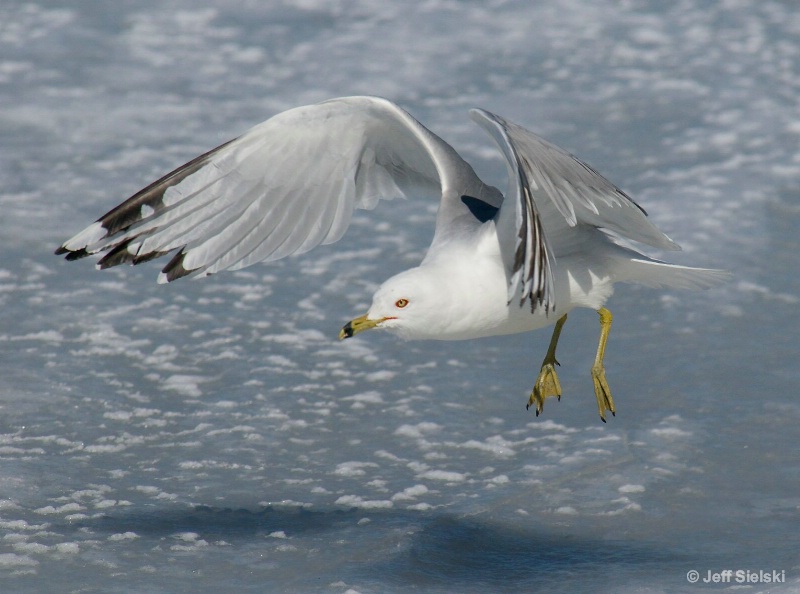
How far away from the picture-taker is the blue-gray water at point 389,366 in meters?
3.83

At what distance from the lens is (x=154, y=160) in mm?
6820

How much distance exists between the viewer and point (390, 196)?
4.71 meters

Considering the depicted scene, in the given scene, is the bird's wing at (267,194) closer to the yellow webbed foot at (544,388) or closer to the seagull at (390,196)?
the seagull at (390,196)

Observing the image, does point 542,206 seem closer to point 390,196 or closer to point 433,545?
point 390,196

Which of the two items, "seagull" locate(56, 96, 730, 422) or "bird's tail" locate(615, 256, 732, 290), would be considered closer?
"seagull" locate(56, 96, 730, 422)

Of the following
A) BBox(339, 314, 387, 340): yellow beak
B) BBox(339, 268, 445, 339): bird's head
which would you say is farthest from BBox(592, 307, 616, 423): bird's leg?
BBox(339, 314, 387, 340): yellow beak

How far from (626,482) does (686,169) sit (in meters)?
2.81

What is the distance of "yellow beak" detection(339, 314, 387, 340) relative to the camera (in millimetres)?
3574

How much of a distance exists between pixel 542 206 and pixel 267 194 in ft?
3.49

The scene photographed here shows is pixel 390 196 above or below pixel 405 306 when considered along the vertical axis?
above

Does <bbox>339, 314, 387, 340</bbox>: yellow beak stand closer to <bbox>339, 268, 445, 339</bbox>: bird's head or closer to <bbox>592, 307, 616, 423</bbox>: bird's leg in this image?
<bbox>339, 268, 445, 339</bbox>: bird's head

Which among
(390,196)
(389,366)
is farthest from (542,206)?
(389,366)

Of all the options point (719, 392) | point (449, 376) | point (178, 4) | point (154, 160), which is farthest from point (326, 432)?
point (178, 4)

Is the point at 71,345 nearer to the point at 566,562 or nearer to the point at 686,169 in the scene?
the point at 566,562
